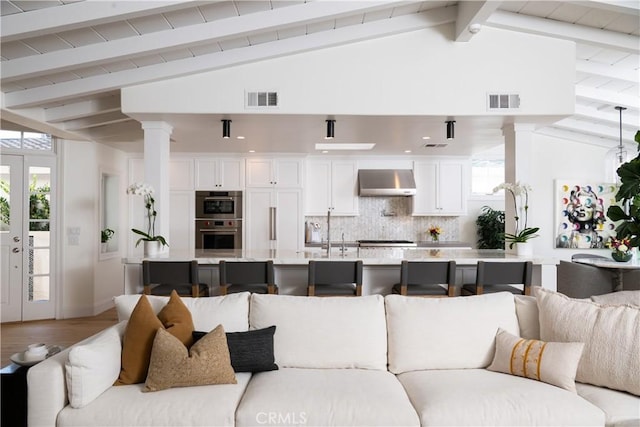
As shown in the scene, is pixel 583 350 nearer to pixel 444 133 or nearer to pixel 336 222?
pixel 444 133

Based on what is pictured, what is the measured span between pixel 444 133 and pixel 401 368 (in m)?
3.64

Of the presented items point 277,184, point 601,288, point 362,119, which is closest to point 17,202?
point 277,184

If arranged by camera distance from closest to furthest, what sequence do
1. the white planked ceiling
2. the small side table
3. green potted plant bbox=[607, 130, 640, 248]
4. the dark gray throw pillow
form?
1. the small side table
2. the dark gray throw pillow
3. green potted plant bbox=[607, 130, 640, 248]
4. the white planked ceiling

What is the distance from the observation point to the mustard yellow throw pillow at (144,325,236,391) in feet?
6.59

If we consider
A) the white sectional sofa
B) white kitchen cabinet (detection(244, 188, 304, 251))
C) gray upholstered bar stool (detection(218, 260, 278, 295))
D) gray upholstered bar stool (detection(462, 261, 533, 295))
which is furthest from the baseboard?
gray upholstered bar stool (detection(462, 261, 533, 295))

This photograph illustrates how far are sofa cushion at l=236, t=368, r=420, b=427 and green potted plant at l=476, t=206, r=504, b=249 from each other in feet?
17.9

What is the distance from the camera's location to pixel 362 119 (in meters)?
4.36

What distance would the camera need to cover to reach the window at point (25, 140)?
5344 millimetres

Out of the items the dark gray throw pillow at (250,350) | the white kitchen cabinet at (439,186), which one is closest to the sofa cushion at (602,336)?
the dark gray throw pillow at (250,350)

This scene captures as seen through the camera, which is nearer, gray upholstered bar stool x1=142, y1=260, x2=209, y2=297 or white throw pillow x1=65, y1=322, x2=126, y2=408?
white throw pillow x1=65, y1=322, x2=126, y2=408

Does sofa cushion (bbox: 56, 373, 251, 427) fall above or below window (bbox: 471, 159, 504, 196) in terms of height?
below

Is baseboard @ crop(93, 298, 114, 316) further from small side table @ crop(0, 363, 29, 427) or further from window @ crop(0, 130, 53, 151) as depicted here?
small side table @ crop(0, 363, 29, 427)

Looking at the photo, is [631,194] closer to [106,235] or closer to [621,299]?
[621,299]

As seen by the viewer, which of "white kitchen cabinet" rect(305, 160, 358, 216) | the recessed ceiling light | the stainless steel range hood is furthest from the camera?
"white kitchen cabinet" rect(305, 160, 358, 216)
